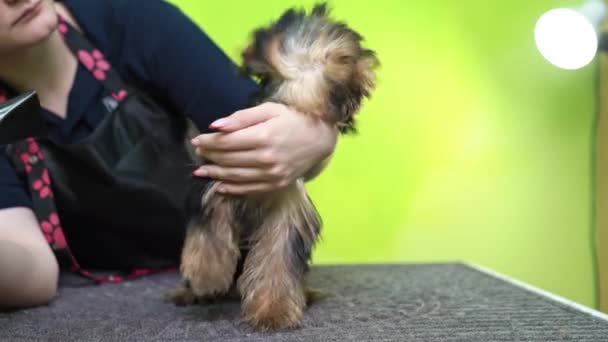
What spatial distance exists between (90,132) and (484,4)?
0.86 meters

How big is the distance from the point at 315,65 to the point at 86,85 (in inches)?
17.3

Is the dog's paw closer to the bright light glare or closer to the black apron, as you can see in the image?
the black apron

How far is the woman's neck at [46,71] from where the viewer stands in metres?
0.88

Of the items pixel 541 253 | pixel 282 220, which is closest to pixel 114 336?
pixel 282 220

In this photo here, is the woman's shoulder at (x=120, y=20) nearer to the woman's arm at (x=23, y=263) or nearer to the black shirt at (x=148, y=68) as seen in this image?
the black shirt at (x=148, y=68)

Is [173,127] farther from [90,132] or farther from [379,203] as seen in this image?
[379,203]

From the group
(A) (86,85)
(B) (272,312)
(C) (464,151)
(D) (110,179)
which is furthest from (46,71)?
(C) (464,151)

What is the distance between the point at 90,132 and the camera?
0.91 m

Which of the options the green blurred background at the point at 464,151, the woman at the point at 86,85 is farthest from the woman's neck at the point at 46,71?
the green blurred background at the point at 464,151

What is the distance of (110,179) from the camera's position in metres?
0.87

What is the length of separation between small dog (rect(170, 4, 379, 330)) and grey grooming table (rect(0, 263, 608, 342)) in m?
0.04

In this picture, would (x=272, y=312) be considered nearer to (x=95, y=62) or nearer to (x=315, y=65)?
(x=315, y=65)

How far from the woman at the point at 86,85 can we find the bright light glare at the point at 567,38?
0.63 metres

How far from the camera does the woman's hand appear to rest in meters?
0.62
